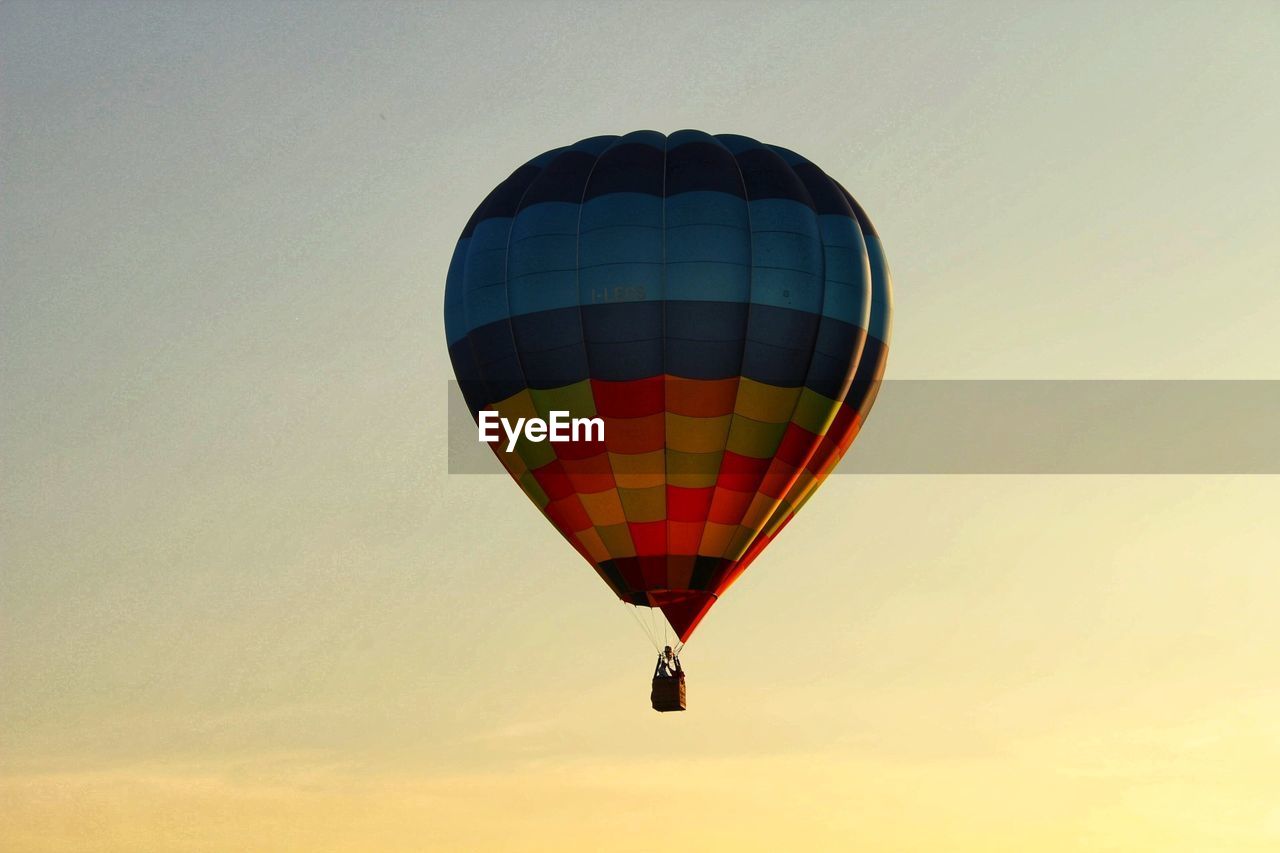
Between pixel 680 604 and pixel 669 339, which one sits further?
pixel 680 604

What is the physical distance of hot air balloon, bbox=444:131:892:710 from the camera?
51.0m

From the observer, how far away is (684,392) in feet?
168

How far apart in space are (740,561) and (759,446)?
2448mm

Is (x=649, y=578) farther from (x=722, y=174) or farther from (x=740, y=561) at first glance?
(x=722, y=174)

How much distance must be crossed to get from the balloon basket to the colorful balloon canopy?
1203 millimetres

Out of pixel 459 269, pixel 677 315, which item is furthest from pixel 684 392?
pixel 459 269

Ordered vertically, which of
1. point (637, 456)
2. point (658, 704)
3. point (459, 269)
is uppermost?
point (459, 269)

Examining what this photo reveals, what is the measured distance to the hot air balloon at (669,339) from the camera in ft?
167

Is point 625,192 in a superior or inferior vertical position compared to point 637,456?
superior

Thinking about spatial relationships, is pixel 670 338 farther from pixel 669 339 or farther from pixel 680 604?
pixel 680 604

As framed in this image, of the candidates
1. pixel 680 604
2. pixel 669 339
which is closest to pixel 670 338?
pixel 669 339

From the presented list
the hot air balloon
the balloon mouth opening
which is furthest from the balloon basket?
the balloon mouth opening

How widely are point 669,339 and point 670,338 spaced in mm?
26

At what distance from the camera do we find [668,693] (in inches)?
2009
